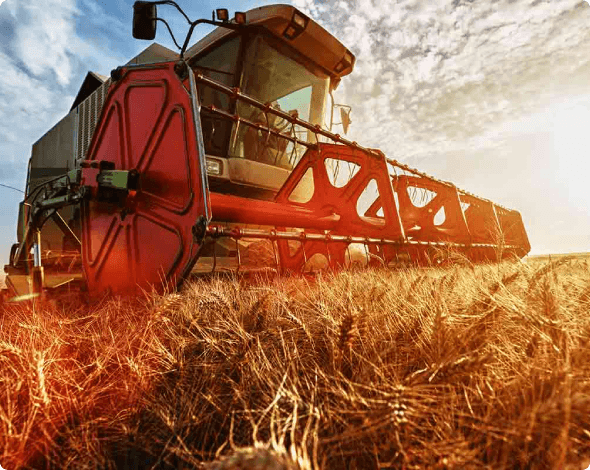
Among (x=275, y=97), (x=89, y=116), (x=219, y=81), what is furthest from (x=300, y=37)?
(x=89, y=116)

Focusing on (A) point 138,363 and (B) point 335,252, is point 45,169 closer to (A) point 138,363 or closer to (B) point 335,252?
(B) point 335,252

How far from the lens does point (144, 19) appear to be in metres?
2.53

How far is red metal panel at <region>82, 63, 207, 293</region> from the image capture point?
6.79 feet

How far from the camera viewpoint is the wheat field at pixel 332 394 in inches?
22.1

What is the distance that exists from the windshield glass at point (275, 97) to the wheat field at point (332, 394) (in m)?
3.13

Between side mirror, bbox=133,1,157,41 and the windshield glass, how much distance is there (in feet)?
4.97

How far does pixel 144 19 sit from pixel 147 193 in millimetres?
1477

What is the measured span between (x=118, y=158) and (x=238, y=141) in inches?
68.6

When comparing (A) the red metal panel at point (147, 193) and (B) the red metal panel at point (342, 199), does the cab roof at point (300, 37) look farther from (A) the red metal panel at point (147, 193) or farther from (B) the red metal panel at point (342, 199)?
(A) the red metal panel at point (147, 193)

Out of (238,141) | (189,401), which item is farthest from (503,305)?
(238,141)

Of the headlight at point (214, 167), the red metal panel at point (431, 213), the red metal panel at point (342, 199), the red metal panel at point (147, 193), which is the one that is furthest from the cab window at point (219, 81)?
the red metal panel at point (431, 213)

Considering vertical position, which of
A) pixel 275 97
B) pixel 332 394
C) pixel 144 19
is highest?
pixel 275 97

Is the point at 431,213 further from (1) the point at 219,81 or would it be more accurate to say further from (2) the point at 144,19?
(2) the point at 144,19

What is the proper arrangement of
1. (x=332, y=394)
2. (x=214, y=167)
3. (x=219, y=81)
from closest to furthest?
(x=332, y=394) → (x=214, y=167) → (x=219, y=81)
